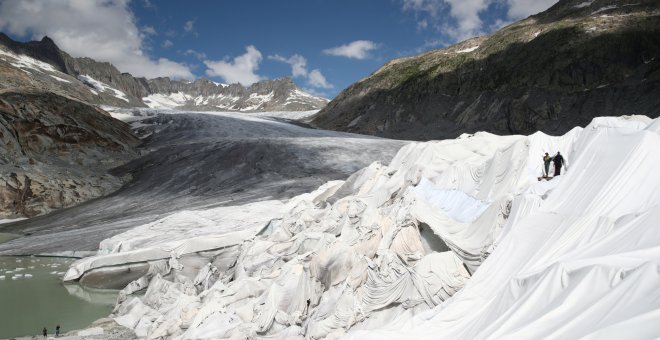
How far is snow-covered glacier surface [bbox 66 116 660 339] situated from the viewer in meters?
6.82

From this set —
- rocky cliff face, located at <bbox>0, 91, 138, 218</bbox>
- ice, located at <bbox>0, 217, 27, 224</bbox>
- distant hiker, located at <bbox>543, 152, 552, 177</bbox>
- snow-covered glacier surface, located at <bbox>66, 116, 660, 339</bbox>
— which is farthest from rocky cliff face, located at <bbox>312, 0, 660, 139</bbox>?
ice, located at <bbox>0, 217, 27, 224</bbox>

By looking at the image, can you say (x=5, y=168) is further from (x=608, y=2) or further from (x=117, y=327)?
(x=608, y=2)

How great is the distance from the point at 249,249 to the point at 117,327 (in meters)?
5.50

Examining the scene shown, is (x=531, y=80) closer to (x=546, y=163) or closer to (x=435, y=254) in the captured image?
(x=546, y=163)

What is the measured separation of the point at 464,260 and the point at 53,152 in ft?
160

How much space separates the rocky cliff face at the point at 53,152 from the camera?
40.1 meters

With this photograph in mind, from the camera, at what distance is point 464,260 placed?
11148 millimetres

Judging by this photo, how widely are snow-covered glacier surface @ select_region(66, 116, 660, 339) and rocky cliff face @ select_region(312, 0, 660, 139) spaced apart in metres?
43.8

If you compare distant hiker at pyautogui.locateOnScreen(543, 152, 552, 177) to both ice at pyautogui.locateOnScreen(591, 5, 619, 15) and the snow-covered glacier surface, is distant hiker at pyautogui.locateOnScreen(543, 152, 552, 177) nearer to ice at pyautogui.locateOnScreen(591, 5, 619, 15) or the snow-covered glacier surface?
the snow-covered glacier surface

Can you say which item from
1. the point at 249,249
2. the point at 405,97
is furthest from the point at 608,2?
the point at 249,249

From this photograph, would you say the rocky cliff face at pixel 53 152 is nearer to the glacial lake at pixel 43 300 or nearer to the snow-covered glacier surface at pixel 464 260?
the glacial lake at pixel 43 300

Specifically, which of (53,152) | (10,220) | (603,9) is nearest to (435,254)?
(10,220)

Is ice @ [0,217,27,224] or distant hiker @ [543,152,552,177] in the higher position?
distant hiker @ [543,152,552,177]

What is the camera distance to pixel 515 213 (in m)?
10.9
